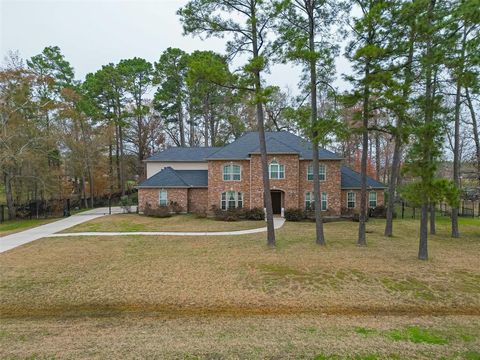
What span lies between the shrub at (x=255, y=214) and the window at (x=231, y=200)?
4.72ft

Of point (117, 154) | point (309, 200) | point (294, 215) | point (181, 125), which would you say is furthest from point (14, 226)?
point (181, 125)

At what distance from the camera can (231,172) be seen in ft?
74.6

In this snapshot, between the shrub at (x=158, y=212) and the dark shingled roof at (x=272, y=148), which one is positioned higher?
the dark shingled roof at (x=272, y=148)

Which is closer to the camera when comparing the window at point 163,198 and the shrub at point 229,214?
the shrub at point 229,214

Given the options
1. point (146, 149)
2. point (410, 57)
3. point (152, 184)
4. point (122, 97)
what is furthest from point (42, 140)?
point (410, 57)

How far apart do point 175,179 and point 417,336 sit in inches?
841

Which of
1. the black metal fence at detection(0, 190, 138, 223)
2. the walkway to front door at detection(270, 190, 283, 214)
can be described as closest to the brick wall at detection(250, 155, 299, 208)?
the walkway to front door at detection(270, 190, 283, 214)

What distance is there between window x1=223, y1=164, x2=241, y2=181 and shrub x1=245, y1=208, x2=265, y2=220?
2.98 metres

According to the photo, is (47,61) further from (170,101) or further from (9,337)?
(9,337)

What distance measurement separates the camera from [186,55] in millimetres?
34156

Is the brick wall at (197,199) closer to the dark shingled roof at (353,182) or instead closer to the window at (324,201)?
the window at (324,201)

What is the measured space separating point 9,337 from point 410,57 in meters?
14.8

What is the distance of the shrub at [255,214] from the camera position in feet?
69.4

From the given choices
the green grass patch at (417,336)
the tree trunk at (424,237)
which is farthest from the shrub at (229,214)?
the green grass patch at (417,336)
